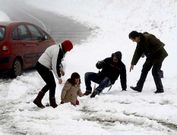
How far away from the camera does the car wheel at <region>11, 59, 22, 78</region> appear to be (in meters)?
13.3

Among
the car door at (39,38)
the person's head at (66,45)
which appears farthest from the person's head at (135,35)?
the car door at (39,38)

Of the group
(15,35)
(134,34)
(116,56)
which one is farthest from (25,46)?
(134,34)

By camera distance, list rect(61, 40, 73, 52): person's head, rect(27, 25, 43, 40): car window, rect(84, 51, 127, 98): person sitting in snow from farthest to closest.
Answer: rect(27, 25, 43, 40): car window < rect(84, 51, 127, 98): person sitting in snow < rect(61, 40, 73, 52): person's head

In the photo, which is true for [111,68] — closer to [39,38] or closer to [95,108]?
[95,108]

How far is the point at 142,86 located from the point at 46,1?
142 feet

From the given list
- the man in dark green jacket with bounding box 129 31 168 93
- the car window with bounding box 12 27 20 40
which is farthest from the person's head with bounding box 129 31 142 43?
the car window with bounding box 12 27 20 40

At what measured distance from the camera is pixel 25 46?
13914 mm

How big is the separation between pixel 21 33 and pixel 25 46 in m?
0.41

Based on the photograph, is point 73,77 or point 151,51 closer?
point 73,77

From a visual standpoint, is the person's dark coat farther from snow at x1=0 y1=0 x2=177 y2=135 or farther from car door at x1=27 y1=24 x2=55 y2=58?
car door at x1=27 y1=24 x2=55 y2=58

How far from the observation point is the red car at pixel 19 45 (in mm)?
13008

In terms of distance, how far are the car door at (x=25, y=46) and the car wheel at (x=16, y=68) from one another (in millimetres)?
218

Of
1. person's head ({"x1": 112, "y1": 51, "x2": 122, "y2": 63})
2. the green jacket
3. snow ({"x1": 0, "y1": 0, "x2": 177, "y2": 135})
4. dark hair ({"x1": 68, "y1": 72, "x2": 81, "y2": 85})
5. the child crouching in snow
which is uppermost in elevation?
the green jacket

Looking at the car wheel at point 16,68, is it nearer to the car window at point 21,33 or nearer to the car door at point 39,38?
the car window at point 21,33
